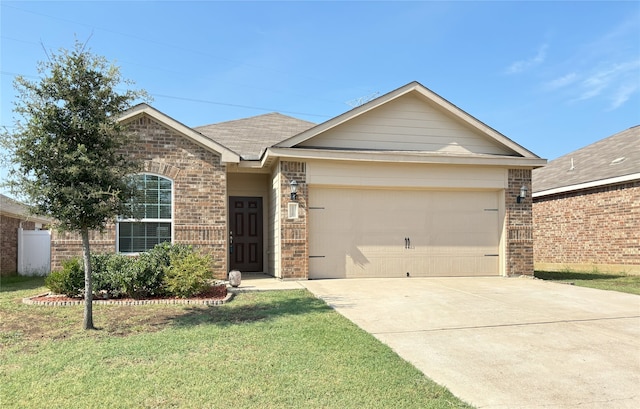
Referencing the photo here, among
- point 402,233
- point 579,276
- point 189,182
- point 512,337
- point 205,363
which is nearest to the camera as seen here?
point 205,363

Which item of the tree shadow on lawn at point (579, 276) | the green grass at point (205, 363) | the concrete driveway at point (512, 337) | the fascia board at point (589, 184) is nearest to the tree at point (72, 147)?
the green grass at point (205, 363)

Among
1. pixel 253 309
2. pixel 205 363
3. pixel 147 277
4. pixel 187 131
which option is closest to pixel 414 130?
pixel 187 131

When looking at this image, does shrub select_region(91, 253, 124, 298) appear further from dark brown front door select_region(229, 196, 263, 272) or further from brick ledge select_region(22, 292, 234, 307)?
dark brown front door select_region(229, 196, 263, 272)

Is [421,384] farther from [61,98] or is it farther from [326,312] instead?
[61,98]

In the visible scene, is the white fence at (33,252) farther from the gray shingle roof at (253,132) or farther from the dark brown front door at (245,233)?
the dark brown front door at (245,233)

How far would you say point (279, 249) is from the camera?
1099 centimetres

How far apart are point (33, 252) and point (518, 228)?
15735 millimetres

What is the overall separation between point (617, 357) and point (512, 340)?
1.08 metres

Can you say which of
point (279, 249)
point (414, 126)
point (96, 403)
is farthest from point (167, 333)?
point (414, 126)

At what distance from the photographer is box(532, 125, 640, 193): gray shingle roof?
1471cm

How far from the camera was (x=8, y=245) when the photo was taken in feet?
48.4

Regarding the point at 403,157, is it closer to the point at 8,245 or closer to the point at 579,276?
the point at 579,276

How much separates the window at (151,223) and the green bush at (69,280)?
235cm

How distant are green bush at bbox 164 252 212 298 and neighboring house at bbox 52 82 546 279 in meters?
2.62
